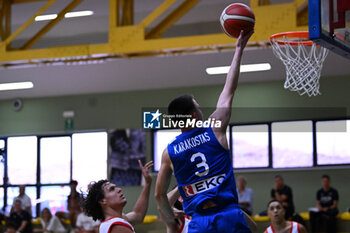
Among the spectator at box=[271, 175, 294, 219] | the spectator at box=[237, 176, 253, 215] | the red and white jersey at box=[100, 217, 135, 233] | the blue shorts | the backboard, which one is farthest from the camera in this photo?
the spectator at box=[237, 176, 253, 215]

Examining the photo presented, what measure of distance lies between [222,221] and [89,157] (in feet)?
38.8

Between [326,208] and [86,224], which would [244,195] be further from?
[86,224]

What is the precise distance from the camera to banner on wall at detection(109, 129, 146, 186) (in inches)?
576

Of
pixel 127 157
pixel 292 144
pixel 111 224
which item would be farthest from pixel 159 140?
pixel 111 224

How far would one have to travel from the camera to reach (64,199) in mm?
14961

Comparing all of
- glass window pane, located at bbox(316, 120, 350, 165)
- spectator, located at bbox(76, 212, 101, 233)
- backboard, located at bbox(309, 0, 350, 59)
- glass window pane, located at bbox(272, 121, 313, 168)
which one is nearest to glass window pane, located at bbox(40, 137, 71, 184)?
spectator, located at bbox(76, 212, 101, 233)

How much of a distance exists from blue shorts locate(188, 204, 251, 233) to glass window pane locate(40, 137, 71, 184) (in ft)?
39.5

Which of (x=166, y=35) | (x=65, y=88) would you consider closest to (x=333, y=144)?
(x=166, y=35)

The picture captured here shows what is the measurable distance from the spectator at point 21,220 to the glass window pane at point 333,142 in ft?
20.9

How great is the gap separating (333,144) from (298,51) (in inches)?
229

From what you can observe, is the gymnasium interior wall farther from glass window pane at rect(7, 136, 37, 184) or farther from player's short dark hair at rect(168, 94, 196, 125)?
player's short dark hair at rect(168, 94, 196, 125)

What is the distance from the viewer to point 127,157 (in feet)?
48.2

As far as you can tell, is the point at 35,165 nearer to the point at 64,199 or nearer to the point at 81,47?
the point at 64,199

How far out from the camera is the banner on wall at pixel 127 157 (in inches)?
576
